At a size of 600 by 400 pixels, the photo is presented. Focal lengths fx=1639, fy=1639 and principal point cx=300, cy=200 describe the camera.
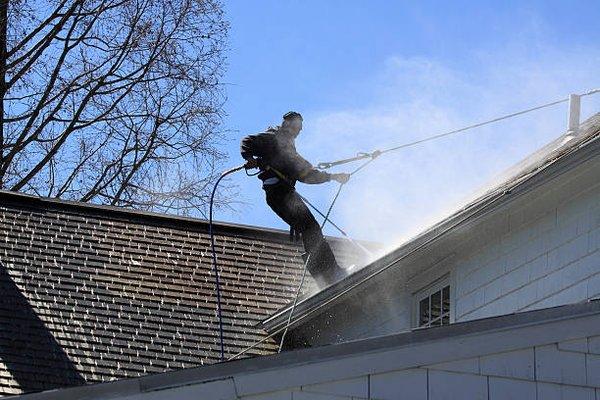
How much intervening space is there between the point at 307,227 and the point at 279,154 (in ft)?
3.15

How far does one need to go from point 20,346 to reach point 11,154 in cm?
1333

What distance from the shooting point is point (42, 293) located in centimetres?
1564

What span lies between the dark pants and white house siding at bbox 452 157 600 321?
2444 mm

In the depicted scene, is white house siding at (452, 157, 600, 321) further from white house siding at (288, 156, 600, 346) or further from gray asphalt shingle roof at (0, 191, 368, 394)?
gray asphalt shingle roof at (0, 191, 368, 394)

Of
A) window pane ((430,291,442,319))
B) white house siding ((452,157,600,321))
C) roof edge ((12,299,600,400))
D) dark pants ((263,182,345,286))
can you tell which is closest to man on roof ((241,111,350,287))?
dark pants ((263,182,345,286))

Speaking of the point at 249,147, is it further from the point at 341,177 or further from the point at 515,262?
the point at 515,262

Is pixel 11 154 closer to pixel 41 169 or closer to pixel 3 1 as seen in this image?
pixel 41 169

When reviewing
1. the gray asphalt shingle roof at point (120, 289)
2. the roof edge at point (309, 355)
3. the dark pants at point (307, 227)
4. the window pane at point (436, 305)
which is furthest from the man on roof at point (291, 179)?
the roof edge at point (309, 355)

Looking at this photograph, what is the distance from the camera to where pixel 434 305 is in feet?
46.0

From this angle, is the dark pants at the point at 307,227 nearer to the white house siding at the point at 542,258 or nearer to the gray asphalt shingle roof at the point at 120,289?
the gray asphalt shingle roof at the point at 120,289

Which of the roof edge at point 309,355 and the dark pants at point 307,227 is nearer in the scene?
the roof edge at point 309,355

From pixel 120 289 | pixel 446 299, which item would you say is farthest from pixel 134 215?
pixel 446 299

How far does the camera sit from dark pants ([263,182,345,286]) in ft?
51.8

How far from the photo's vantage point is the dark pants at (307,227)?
15781 mm
